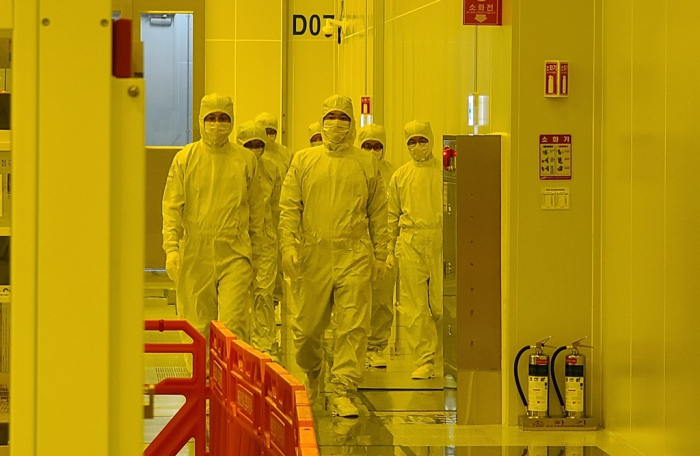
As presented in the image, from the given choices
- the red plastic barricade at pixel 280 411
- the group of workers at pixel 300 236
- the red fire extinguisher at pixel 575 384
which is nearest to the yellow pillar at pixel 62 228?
the red plastic barricade at pixel 280 411

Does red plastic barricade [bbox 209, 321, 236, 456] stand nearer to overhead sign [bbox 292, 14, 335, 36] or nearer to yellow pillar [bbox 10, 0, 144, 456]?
yellow pillar [bbox 10, 0, 144, 456]

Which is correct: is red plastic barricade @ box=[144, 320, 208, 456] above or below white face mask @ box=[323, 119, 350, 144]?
below

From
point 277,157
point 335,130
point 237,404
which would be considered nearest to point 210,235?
point 335,130

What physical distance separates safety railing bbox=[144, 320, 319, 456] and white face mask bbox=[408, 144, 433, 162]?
407cm

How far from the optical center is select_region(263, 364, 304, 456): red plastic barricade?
250 cm

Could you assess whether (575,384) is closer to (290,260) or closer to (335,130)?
(290,260)

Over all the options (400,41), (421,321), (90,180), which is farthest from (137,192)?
(400,41)

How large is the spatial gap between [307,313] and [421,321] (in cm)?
134

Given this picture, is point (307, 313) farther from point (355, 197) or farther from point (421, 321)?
point (421, 321)

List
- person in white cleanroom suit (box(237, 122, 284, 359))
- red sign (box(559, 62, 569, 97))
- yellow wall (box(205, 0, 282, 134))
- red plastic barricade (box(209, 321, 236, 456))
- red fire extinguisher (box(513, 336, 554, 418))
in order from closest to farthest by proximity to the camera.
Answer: red plastic barricade (box(209, 321, 236, 456)) → red fire extinguisher (box(513, 336, 554, 418)) → red sign (box(559, 62, 569, 97)) → person in white cleanroom suit (box(237, 122, 284, 359)) → yellow wall (box(205, 0, 282, 134))

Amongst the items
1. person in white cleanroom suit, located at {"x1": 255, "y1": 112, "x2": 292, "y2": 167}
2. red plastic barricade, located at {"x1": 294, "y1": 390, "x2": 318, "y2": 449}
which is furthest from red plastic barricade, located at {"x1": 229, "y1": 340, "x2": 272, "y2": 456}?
person in white cleanroom suit, located at {"x1": 255, "y1": 112, "x2": 292, "y2": 167}

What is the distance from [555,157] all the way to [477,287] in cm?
85

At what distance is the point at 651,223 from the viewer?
539 centimetres

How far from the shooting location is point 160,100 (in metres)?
14.6
